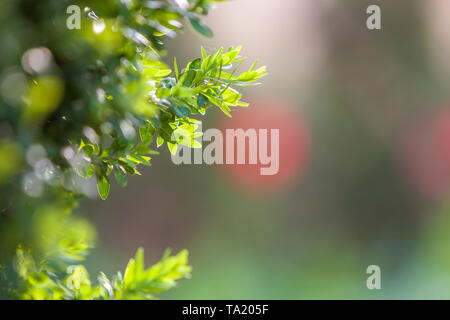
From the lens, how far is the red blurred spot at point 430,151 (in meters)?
5.84

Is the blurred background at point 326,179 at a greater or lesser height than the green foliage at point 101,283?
greater

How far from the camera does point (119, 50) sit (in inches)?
28.5

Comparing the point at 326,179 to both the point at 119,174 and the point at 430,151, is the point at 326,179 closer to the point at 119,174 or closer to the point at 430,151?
the point at 430,151

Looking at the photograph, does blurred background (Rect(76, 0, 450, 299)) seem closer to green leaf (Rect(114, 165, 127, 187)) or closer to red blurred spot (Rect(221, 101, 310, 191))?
red blurred spot (Rect(221, 101, 310, 191))

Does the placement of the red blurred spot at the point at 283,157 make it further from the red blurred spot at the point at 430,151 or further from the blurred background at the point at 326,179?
the red blurred spot at the point at 430,151

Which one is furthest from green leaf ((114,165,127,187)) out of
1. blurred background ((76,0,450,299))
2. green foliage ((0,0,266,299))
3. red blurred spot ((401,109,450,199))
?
red blurred spot ((401,109,450,199))

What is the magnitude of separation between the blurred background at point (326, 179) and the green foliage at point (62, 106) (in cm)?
473

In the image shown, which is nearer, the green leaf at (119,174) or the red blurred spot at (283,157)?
the green leaf at (119,174)

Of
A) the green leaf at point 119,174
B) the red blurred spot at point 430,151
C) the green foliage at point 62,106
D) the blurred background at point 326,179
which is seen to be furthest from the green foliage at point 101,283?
the red blurred spot at point 430,151

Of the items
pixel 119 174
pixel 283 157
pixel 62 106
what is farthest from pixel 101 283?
pixel 283 157

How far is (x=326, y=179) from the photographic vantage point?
5.94 metres

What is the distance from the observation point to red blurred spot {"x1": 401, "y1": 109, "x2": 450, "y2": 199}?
19.2ft
